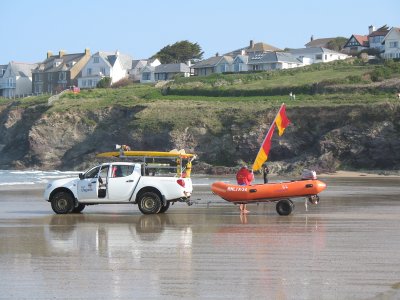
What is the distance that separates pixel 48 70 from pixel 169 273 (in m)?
122

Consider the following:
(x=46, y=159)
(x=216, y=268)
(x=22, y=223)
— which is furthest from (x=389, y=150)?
(x=216, y=268)

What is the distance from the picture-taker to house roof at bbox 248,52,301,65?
10988 centimetres

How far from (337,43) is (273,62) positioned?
26.5 metres

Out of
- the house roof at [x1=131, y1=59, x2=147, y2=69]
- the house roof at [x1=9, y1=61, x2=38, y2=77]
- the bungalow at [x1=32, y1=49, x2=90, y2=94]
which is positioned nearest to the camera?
the bungalow at [x1=32, y1=49, x2=90, y2=94]

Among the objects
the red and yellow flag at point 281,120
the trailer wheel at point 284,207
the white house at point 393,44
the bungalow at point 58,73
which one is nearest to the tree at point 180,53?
the bungalow at point 58,73

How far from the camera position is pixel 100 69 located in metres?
123

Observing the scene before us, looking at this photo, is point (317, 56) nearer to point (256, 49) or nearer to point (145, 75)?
point (256, 49)

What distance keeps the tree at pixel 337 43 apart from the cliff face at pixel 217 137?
194 ft

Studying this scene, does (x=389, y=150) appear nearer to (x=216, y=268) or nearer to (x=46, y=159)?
(x=46, y=159)

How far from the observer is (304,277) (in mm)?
10539

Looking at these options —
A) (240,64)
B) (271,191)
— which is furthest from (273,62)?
(271,191)

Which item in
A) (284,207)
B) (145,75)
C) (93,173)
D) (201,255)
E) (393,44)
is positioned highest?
(393,44)

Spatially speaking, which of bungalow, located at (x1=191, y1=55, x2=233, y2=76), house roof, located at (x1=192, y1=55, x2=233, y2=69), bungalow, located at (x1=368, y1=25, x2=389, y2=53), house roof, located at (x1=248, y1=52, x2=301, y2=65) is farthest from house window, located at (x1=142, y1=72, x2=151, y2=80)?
bungalow, located at (x1=368, y1=25, x2=389, y2=53)

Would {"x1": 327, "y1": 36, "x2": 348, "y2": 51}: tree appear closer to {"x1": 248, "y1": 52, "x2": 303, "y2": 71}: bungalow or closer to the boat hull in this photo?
{"x1": 248, "y1": 52, "x2": 303, "y2": 71}: bungalow
